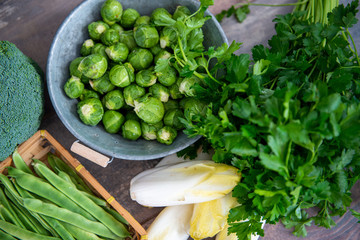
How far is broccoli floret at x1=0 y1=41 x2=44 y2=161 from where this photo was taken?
3.66ft

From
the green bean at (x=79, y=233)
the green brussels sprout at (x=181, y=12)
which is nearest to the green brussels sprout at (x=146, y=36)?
the green brussels sprout at (x=181, y=12)

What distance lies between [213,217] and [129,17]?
87 centimetres

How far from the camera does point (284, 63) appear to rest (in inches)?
42.0

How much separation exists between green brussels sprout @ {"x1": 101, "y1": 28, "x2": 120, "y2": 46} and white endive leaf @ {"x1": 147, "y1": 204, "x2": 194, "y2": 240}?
74cm

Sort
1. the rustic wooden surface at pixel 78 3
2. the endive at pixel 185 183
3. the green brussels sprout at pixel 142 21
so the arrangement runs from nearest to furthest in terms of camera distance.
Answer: the endive at pixel 185 183 < the green brussels sprout at pixel 142 21 < the rustic wooden surface at pixel 78 3

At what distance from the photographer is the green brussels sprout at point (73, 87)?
1.15m

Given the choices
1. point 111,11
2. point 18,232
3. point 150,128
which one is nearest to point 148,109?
point 150,128

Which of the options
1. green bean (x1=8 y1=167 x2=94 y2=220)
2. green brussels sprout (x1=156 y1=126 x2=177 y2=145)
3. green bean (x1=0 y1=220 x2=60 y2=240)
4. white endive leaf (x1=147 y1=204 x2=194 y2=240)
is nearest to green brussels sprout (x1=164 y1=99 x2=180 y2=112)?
green brussels sprout (x1=156 y1=126 x2=177 y2=145)

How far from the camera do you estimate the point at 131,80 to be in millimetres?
1187

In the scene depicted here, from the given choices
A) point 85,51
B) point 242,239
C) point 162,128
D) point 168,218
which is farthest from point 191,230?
point 85,51

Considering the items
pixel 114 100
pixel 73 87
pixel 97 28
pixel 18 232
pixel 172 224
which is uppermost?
pixel 97 28

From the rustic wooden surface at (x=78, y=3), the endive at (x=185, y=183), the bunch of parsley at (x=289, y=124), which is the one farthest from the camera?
the rustic wooden surface at (x=78, y=3)

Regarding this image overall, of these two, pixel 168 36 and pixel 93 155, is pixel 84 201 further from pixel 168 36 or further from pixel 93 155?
pixel 168 36

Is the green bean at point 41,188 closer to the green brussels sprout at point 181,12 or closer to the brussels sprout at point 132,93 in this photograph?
the brussels sprout at point 132,93
